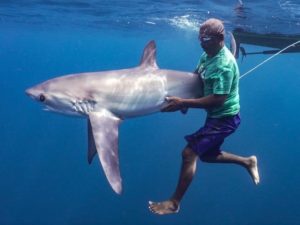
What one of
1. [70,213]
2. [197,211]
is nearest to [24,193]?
[70,213]

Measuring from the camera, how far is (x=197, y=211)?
23.9 meters

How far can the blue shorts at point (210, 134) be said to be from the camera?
6.76 metres

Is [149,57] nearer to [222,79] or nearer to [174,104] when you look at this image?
[174,104]

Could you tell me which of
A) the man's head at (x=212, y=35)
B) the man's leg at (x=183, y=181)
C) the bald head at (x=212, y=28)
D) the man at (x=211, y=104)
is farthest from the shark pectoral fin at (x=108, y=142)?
the bald head at (x=212, y=28)

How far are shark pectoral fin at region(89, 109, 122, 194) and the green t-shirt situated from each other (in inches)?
63.5

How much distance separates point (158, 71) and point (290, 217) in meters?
19.9

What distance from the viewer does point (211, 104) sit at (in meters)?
6.39

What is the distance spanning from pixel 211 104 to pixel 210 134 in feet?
2.14

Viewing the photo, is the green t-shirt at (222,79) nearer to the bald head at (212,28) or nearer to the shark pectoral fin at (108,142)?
the bald head at (212,28)

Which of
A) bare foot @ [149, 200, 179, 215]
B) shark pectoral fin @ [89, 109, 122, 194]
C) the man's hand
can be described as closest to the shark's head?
shark pectoral fin @ [89, 109, 122, 194]

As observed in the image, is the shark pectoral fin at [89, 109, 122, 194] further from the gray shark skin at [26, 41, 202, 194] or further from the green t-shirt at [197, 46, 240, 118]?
the green t-shirt at [197, 46, 240, 118]

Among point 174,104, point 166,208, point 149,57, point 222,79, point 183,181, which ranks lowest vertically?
point 166,208

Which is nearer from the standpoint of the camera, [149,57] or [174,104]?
[174,104]

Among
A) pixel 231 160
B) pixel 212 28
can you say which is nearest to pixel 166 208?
pixel 231 160
